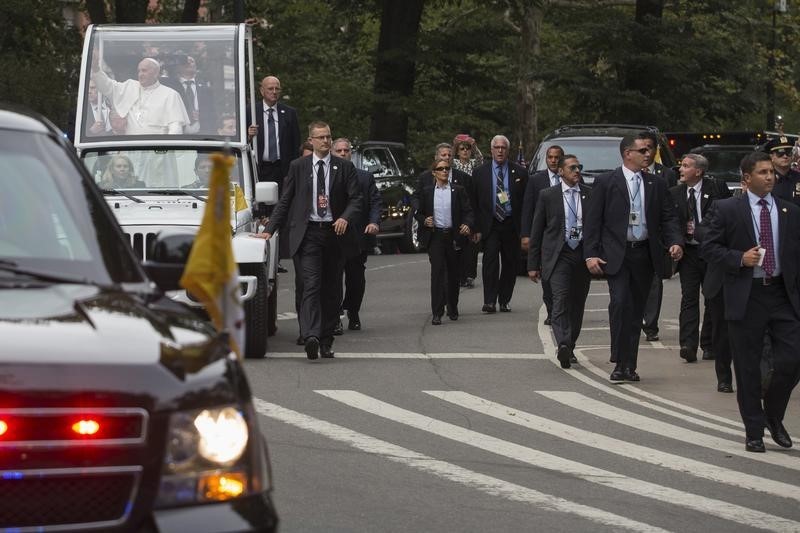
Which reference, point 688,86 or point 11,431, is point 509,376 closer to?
point 11,431

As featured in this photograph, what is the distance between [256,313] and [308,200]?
1.22 m

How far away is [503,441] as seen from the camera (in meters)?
10.6

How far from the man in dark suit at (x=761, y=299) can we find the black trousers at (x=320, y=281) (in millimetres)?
4777

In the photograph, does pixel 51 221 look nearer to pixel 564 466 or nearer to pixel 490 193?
pixel 564 466

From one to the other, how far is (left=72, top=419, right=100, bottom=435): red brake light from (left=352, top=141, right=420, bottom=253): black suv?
24870mm

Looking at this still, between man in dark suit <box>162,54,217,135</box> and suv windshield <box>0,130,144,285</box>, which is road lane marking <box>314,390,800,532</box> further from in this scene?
man in dark suit <box>162,54,217,135</box>

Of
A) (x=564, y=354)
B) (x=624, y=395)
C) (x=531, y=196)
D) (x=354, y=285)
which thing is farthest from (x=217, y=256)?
(x=531, y=196)

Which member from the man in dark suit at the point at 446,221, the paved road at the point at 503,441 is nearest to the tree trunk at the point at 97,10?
the man in dark suit at the point at 446,221

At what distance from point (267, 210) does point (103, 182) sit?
1.63 meters

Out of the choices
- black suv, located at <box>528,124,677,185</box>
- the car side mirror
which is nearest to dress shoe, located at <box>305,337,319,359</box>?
the car side mirror

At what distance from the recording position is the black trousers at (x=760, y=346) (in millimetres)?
10438

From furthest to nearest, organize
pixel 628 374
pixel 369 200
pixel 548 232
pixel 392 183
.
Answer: pixel 392 183
pixel 369 200
pixel 548 232
pixel 628 374

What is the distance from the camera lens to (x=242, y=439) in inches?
175

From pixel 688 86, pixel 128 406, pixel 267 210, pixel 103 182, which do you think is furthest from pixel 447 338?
pixel 688 86
